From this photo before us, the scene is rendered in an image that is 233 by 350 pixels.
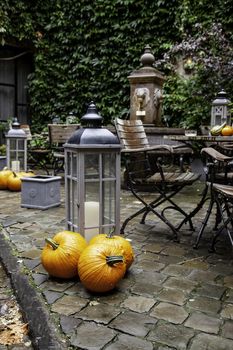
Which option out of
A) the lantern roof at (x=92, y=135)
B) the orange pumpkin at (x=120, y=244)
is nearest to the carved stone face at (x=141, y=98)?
the lantern roof at (x=92, y=135)

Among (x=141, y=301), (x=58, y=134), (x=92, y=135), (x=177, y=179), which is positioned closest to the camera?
(x=141, y=301)

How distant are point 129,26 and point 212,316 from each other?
7.81m

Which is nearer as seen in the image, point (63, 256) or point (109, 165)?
point (63, 256)

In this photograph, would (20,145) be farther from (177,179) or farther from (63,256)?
(63,256)

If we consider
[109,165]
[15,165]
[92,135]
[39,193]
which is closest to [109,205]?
[109,165]

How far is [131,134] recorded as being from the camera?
12.3 feet

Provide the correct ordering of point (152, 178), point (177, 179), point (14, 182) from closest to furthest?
point (177, 179)
point (152, 178)
point (14, 182)

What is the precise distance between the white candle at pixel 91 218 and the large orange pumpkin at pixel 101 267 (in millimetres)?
350

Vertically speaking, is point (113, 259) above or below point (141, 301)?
above

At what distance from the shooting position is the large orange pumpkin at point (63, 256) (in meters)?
2.14

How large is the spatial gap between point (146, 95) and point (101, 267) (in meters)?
4.00

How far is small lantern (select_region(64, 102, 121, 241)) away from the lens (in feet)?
7.70

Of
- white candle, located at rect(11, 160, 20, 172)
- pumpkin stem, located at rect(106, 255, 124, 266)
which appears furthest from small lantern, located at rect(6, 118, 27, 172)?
pumpkin stem, located at rect(106, 255, 124, 266)

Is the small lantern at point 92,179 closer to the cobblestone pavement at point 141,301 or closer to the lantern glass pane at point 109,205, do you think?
the lantern glass pane at point 109,205
